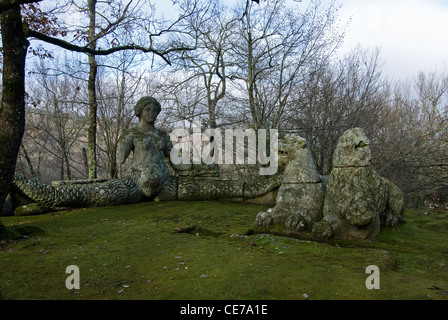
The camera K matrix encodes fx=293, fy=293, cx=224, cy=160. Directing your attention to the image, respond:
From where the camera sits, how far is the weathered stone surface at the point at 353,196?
4.16 metres

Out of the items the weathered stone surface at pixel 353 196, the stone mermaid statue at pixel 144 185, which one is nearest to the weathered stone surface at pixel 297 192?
the weathered stone surface at pixel 353 196

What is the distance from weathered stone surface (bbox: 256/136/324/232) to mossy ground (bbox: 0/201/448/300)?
1.43 ft

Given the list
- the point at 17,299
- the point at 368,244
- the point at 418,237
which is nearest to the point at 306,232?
the point at 368,244

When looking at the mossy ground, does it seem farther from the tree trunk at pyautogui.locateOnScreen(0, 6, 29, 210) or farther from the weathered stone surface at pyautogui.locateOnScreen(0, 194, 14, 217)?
the weathered stone surface at pyautogui.locateOnScreen(0, 194, 14, 217)

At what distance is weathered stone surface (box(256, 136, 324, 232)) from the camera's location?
4.73 meters

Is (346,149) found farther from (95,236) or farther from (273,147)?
(95,236)

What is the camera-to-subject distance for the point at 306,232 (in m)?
4.53

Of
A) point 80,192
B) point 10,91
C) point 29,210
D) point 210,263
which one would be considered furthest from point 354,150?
point 29,210

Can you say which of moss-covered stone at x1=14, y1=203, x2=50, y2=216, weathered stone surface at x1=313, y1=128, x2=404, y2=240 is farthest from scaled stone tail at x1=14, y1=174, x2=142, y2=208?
weathered stone surface at x1=313, y1=128, x2=404, y2=240

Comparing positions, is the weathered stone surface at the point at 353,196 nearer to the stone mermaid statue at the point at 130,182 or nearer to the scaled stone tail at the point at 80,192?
the stone mermaid statue at the point at 130,182

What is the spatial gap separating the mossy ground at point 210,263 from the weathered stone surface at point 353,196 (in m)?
0.21

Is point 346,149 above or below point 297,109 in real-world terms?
below

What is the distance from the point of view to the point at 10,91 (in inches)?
161
